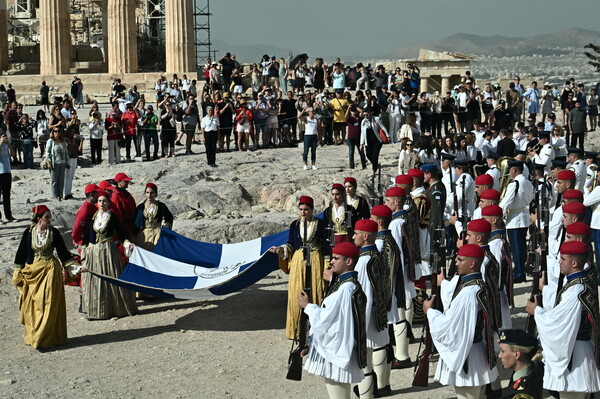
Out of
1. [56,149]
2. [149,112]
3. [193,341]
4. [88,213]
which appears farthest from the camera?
[149,112]

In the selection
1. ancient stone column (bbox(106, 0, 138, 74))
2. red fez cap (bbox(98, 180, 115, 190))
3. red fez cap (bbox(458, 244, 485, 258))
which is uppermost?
ancient stone column (bbox(106, 0, 138, 74))

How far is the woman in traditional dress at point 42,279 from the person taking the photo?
1209 cm

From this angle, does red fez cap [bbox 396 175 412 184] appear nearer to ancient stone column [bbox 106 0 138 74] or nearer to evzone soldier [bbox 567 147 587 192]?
evzone soldier [bbox 567 147 587 192]

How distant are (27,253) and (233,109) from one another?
577 inches

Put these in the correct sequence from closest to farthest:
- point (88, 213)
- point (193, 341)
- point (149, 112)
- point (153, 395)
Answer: point (153, 395), point (193, 341), point (88, 213), point (149, 112)

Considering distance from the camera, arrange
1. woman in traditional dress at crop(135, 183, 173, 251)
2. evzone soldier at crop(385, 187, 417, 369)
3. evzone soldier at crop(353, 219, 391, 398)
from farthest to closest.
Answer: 1. woman in traditional dress at crop(135, 183, 173, 251)
2. evzone soldier at crop(385, 187, 417, 369)
3. evzone soldier at crop(353, 219, 391, 398)

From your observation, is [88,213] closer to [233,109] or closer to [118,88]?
[233,109]

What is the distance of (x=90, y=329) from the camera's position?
1308 centimetres

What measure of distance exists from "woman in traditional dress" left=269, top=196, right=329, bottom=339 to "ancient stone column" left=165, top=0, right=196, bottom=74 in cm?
2946

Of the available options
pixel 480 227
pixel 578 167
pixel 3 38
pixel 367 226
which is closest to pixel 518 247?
pixel 578 167

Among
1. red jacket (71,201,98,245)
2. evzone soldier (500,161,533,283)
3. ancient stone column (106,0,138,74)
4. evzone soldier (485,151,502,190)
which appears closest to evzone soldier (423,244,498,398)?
red jacket (71,201,98,245)

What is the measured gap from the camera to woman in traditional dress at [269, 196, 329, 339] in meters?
12.0

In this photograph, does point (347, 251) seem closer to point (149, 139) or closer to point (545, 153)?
point (545, 153)

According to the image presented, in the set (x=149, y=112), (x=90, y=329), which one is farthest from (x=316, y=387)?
(x=149, y=112)
